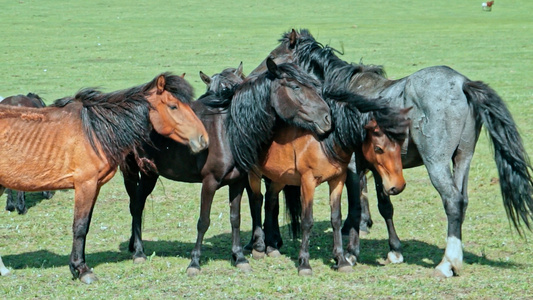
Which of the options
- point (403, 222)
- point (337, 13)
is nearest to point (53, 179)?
point (403, 222)

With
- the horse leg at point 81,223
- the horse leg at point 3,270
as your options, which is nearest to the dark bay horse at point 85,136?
the horse leg at point 81,223

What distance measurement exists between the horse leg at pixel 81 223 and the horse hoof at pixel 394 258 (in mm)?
3050

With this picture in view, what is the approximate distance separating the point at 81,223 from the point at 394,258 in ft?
10.7

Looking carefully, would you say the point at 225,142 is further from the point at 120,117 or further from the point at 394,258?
the point at 394,258

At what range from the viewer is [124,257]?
28.6 feet

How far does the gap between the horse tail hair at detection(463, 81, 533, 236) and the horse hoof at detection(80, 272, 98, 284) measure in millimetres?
4061

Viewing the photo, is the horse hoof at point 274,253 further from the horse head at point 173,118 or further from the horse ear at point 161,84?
the horse ear at point 161,84

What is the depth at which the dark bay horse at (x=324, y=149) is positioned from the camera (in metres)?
7.47

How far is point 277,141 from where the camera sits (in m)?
8.20

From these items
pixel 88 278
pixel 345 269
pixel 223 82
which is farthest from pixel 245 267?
pixel 223 82

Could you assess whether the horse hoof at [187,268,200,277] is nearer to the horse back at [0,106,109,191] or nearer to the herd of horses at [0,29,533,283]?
the herd of horses at [0,29,533,283]

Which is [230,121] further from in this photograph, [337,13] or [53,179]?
[337,13]

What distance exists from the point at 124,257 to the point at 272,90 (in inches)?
101

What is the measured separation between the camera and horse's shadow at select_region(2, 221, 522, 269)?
830 cm
